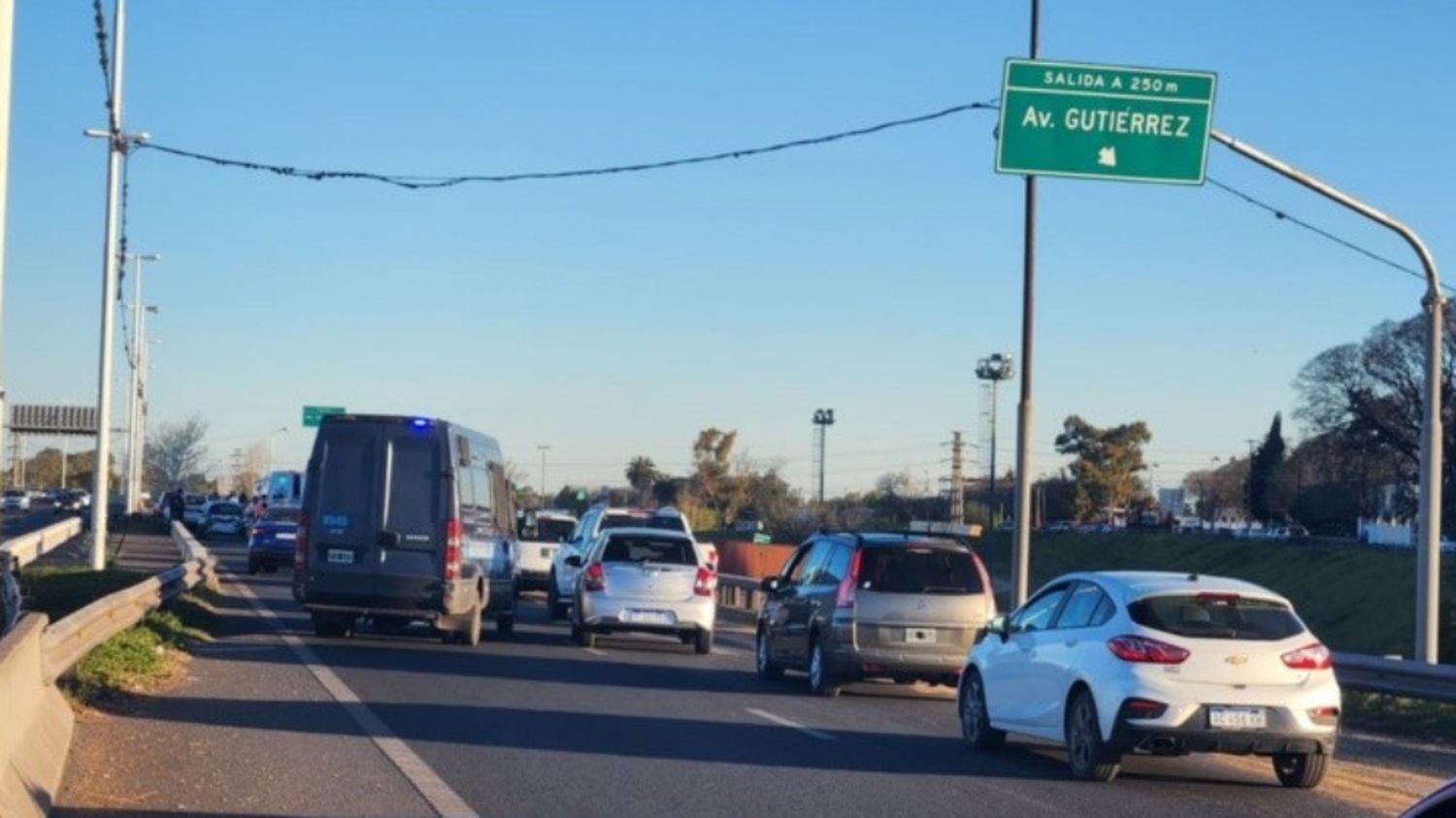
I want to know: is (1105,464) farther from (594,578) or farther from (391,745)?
(391,745)

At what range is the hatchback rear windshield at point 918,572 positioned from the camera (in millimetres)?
20422

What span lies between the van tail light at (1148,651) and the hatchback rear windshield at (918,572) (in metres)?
6.70

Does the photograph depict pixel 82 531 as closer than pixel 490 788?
No

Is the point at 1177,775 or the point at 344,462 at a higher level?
the point at 344,462

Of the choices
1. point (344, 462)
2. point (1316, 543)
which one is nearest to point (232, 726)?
point (344, 462)

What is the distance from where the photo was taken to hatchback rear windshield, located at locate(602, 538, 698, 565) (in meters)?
26.5

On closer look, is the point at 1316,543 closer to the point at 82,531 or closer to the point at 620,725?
the point at 82,531

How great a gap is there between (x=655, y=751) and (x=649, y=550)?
11927 millimetres

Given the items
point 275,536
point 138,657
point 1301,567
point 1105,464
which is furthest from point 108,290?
point 1105,464

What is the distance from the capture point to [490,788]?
12.6 metres

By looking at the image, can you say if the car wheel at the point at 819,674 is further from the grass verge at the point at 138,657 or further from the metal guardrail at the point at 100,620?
the metal guardrail at the point at 100,620

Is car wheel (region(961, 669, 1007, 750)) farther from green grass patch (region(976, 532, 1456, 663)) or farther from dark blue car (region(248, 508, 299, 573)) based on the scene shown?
green grass patch (region(976, 532, 1456, 663))

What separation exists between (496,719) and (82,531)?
55308 mm

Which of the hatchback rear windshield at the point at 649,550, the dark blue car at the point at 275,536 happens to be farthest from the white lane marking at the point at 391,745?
the dark blue car at the point at 275,536
